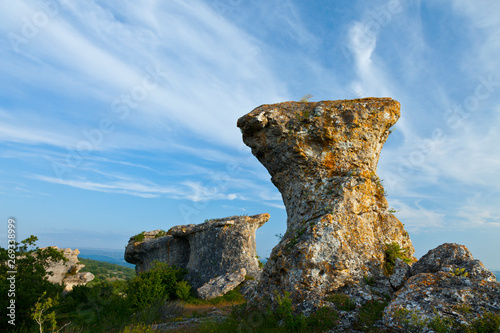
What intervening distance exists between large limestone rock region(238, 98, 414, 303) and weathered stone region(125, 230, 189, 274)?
668 inches

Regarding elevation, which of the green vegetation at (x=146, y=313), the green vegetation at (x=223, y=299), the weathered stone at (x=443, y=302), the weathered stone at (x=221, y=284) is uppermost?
the weathered stone at (x=443, y=302)

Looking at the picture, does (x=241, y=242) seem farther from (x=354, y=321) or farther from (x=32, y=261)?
(x=354, y=321)

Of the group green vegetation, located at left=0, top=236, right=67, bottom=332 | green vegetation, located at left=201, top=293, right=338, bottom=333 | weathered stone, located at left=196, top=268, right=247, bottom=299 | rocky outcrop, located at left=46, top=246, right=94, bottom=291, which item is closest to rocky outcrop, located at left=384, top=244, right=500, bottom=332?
green vegetation, located at left=201, top=293, right=338, bottom=333

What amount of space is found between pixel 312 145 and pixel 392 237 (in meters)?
3.62

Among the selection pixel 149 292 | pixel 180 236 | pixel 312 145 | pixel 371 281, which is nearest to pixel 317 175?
pixel 312 145

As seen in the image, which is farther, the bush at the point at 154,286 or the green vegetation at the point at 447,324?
the bush at the point at 154,286

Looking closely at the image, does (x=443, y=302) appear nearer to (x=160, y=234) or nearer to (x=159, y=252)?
(x=159, y=252)

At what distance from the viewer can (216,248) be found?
20891mm

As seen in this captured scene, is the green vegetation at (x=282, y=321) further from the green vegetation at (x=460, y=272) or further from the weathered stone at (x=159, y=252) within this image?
the weathered stone at (x=159, y=252)

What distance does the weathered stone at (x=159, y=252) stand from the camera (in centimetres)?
2441

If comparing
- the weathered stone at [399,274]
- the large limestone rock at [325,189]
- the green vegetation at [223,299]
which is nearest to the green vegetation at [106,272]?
the green vegetation at [223,299]

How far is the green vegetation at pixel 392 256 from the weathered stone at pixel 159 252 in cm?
1841

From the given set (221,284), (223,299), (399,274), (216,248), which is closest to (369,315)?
(399,274)

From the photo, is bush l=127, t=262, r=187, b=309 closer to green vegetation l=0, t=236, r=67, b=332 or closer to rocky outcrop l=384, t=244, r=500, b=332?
green vegetation l=0, t=236, r=67, b=332
